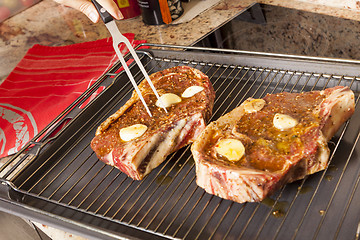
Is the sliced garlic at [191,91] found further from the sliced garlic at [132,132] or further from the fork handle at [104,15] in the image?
the fork handle at [104,15]

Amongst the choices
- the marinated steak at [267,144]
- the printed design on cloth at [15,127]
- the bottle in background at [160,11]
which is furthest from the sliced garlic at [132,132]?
the bottle in background at [160,11]

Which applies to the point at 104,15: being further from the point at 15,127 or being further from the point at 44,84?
the point at 44,84

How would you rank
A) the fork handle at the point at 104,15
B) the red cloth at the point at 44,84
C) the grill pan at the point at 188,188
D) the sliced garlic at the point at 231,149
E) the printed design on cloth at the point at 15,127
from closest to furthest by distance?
the grill pan at the point at 188,188 < the sliced garlic at the point at 231,149 < the fork handle at the point at 104,15 < the printed design on cloth at the point at 15,127 < the red cloth at the point at 44,84

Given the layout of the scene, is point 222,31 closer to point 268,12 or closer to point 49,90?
point 268,12

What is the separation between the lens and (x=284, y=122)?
160 cm

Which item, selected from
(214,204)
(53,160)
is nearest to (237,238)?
(214,204)

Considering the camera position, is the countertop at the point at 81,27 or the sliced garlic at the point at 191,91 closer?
the sliced garlic at the point at 191,91

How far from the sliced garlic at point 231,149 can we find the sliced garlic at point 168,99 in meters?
0.40

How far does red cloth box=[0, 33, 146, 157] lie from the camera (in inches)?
92.2

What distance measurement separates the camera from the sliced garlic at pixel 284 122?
1.59 meters

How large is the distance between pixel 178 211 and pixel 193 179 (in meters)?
0.17

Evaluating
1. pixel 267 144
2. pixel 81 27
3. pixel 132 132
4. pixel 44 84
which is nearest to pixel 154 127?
pixel 132 132

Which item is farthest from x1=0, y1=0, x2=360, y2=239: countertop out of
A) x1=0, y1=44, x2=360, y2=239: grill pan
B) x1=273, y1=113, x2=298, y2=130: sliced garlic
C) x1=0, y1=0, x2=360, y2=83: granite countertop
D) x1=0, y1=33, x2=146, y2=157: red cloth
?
x1=273, y1=113, x2=298, y2=130: sliced garlic

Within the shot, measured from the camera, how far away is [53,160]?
191 cm
